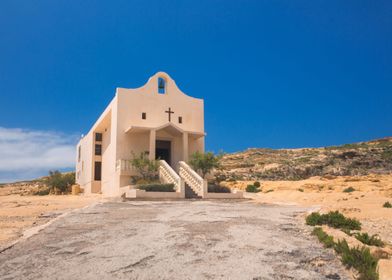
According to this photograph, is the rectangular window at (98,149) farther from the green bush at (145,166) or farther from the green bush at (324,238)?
the green bush at (324,238)

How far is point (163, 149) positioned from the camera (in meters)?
27.2

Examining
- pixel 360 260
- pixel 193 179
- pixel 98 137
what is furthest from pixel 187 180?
pixel 360 260

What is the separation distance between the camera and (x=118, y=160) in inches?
977

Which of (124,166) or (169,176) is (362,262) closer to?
(169,176)

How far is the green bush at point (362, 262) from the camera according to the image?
186 inches

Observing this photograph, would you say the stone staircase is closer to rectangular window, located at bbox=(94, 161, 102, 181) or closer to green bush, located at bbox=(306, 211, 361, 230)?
rectangular window, located at bbox=(94, 161, 102, 181)

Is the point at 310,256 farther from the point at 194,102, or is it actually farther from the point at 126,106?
the point at 194,102

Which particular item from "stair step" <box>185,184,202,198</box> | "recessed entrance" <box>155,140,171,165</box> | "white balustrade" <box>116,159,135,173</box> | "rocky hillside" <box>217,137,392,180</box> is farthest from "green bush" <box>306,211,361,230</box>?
"rocky hillside" <box>217,137,392,180</box>

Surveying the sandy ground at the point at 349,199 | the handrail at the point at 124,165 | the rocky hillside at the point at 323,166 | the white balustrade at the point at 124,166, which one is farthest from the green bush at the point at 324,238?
the rocky hillside at the point at 323,166

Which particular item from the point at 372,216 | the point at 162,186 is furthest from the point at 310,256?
the point at 162,186

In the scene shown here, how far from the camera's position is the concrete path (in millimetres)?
4891

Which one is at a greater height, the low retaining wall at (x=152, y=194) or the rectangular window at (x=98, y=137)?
the rectangular window at (x=98, y=137)

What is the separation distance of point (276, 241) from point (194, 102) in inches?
868

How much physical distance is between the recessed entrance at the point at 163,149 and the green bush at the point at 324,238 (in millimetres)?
19958
